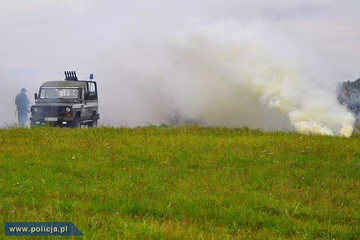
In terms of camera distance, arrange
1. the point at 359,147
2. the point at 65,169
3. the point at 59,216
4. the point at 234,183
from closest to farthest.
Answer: the point at 59,216
the point at 234,183
the point at 65,169
the point at 359,147

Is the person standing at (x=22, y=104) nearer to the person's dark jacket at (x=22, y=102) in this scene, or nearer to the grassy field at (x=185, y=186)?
the person's dark jacket at (x=22, y=102)

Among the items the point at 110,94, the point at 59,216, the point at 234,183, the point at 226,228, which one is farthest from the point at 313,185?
the point at 110,94

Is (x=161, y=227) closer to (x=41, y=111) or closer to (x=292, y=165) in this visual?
(x=292, y=165)

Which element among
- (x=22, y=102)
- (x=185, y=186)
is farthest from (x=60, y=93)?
(x=185, y=186)

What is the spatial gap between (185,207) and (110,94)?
30.9 meters

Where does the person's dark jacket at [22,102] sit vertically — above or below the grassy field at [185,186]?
above

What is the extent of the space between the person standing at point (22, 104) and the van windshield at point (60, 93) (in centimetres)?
114

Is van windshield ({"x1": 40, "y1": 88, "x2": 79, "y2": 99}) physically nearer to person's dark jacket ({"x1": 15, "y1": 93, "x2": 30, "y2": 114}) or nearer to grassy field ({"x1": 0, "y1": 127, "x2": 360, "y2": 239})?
person's dark jacket ({"x1": 15, "y1": 93, "x2": 30, "y2": 114})

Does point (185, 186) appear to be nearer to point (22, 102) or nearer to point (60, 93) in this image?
point (22, 102)

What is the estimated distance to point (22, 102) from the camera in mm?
25562

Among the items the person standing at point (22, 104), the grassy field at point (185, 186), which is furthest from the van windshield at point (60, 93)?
the grassy field at point (185, 186)

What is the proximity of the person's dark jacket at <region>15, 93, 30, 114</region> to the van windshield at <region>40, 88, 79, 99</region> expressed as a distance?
116 cm

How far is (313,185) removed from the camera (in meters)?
9.46

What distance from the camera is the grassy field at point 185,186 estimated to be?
6.69 m
